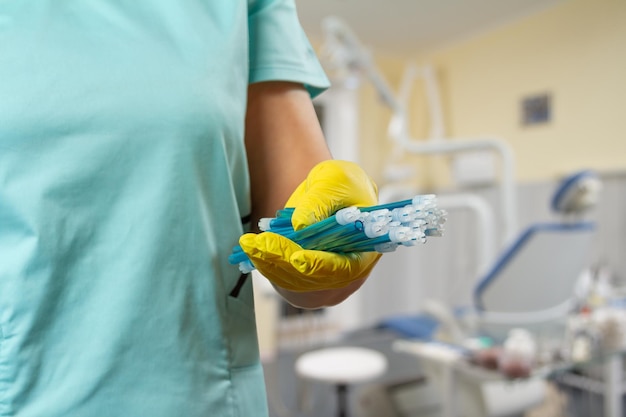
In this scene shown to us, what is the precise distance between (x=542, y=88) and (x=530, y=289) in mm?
1865

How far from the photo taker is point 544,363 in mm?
1354

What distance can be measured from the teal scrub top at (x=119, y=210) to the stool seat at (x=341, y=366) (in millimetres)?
1386

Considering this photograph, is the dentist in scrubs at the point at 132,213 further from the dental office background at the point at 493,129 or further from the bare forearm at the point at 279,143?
the dental office background at the point at 493,129

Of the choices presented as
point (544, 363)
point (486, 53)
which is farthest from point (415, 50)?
point (544, 363)

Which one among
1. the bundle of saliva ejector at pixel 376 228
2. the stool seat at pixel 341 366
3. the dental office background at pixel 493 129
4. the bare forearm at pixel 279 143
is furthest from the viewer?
the dental office background at pixel 493 129

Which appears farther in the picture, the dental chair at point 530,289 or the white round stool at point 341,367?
the white round stool at point 341,367

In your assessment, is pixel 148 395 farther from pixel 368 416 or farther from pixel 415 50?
pixel 415 50

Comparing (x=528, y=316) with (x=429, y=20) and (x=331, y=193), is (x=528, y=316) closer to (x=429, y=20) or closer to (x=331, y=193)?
(x=331, y=193)

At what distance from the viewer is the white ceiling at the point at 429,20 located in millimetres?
2037

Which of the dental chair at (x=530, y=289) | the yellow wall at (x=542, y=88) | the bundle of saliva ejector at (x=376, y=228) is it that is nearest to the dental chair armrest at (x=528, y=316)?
the dental chair at (x=530, y=289)

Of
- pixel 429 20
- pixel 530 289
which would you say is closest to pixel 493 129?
pixel 429 20

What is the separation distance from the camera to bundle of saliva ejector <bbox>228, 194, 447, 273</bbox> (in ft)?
0.99

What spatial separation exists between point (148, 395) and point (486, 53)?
3.52 m

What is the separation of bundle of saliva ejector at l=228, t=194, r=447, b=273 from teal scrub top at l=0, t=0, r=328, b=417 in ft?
0.38
